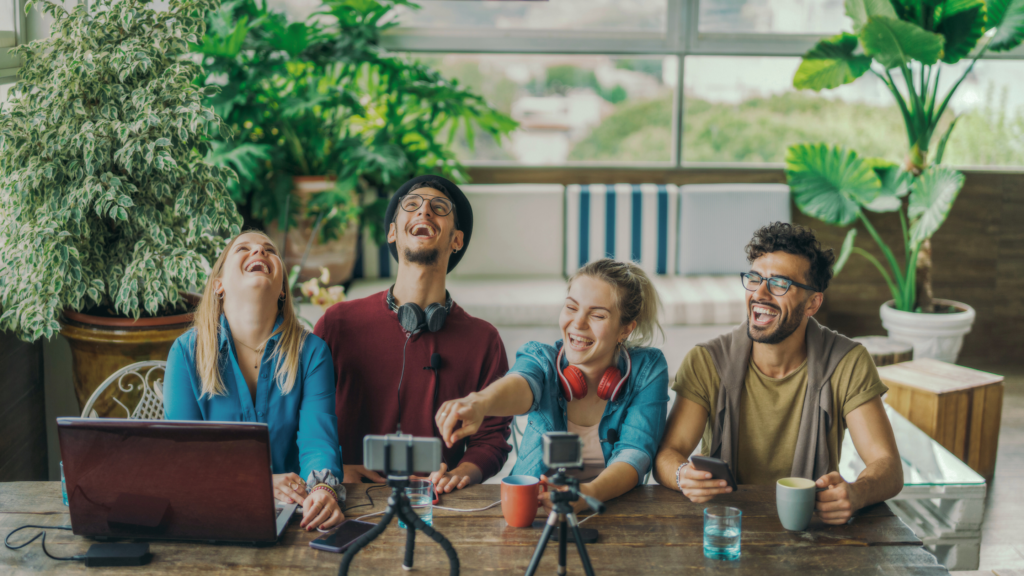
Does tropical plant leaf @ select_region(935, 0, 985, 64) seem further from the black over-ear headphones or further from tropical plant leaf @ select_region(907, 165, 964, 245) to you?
the black over-ear headphones

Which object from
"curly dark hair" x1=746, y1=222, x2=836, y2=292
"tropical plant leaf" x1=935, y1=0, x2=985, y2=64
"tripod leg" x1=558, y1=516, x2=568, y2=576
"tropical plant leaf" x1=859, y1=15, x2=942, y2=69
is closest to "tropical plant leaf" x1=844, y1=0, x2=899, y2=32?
"tropical plant leaf" x1=859, y1=15, x2=942, y2=69

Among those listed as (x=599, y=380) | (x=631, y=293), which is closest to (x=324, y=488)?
(x=599, y=380)

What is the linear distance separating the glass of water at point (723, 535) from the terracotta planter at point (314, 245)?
2.85 meters

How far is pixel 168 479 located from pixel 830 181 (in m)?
3.68

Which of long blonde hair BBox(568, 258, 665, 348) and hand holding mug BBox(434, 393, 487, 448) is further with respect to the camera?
long blonde hair BBox(568, 258, 665, 348)

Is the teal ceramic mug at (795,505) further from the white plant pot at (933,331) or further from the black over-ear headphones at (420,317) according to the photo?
the white plant pot at (933,331)

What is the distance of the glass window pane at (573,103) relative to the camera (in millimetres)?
4668

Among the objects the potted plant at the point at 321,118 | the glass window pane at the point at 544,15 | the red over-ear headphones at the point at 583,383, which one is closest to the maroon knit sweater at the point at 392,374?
the red over-ear headphones at the point at 583,383

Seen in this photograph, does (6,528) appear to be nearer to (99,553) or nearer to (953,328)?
(99,553)

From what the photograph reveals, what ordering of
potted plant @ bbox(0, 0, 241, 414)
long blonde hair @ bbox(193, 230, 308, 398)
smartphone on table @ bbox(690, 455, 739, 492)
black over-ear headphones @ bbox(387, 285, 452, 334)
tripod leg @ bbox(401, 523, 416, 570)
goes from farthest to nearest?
potted plant @ bbox(0, 0, 241, 414)
black over-ear headphones @ bbox(387, 285, 452, 334)
long blonde hair @ bbox(193, 230, 308, 398)
smartphone on table @ bbox(690, 455, 739, 492)
tripod leg @ bbox(401, 523, 416, 570)

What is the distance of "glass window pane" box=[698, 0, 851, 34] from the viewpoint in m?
4.68

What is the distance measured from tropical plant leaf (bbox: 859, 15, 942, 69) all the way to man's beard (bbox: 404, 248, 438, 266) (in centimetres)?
268

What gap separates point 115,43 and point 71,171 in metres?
0.39

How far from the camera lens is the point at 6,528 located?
1.42 metres
